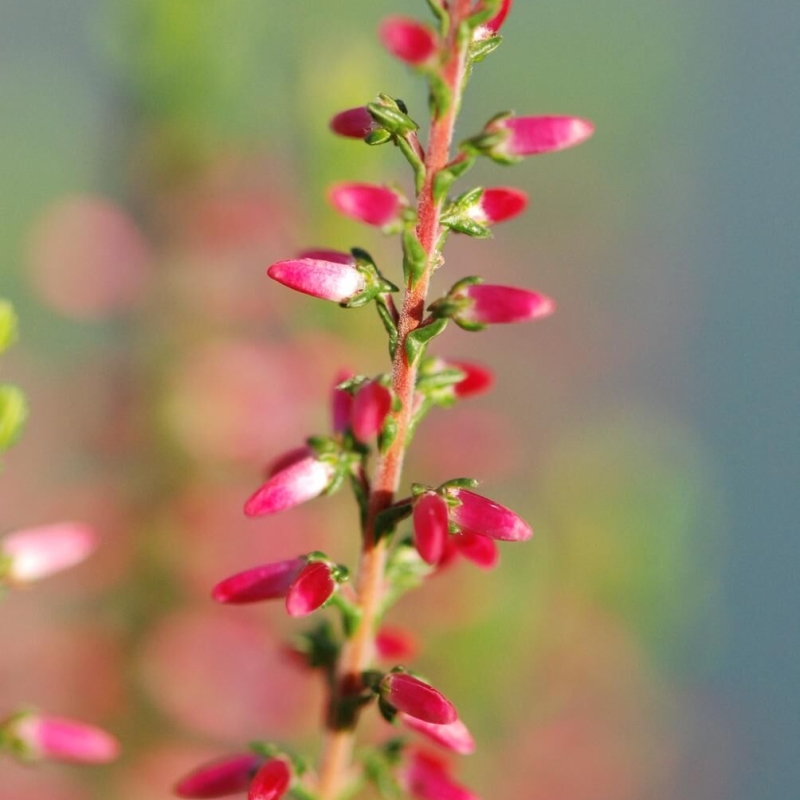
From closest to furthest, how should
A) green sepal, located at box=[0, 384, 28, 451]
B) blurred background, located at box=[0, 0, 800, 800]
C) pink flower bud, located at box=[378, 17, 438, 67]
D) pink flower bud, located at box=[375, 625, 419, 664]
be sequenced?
1. pink flower bud, located at box=[378, 17, 438, 67]
2. green sepal, located at box=[0, 384, 28, 451]
3. pink flower bud, located at box=[375, 625, 419, 664]
4. blurred background, located at box=[0, 0, 800, 800]

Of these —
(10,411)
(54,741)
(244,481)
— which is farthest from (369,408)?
(244,481)

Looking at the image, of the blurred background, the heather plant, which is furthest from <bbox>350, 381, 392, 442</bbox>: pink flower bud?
the blurred background

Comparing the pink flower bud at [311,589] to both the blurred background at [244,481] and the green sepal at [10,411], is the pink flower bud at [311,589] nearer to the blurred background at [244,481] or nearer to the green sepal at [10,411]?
the green sepal at [10,411]

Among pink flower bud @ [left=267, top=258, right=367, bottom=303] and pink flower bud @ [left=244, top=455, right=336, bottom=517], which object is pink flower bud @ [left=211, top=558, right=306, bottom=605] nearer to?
pink flower bud @ [left=244, top=455, right=336, bottom=517]

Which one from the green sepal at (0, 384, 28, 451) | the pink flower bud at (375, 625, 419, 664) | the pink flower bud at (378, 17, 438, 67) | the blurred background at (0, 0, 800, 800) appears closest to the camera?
the pink flower bud at (378, 17, 438, 67)

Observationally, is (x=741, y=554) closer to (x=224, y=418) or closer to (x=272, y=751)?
(x=224, y=418)

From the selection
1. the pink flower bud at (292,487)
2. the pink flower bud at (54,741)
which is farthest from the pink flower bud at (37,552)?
the pink flower bud at (292,487)
